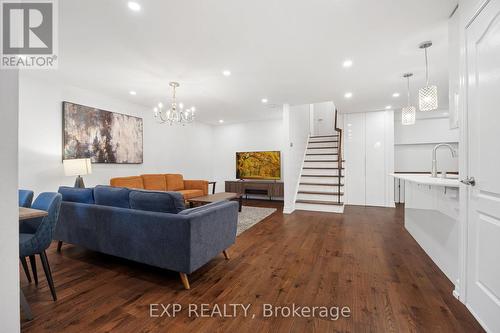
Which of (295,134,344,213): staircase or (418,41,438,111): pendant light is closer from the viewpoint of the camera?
(418,41,438,111): pendant light

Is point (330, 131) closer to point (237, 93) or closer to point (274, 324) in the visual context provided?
point (237, 93)

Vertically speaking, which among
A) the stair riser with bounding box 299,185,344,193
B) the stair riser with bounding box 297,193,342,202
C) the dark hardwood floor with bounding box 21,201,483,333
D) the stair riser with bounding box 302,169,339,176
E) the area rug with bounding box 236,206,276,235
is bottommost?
the dark hardwood floor with bounding box 21,201,483,333

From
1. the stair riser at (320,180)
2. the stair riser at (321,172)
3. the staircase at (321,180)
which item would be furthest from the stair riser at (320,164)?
the stair riser at (320,180)

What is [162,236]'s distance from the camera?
6.66 feet

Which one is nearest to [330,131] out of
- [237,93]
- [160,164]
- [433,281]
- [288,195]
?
[288,195]

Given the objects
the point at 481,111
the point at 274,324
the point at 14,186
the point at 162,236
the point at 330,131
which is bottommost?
the point at 274,324

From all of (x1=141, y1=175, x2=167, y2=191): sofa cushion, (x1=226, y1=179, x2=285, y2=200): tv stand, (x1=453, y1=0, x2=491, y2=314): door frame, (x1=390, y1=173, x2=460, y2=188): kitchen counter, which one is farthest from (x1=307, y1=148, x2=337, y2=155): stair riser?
(x1=453, y1=0, x2=491, y2=314): door frame

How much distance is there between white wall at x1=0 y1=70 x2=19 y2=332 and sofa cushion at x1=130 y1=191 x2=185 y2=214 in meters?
1.07

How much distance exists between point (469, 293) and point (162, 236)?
8.39 feet

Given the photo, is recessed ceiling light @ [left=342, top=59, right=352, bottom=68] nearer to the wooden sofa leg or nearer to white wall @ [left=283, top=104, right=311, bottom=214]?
white wall @ [left=283, top=104, right=311, bottom=214]

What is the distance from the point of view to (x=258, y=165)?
695 centimetres

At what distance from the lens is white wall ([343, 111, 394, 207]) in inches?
221

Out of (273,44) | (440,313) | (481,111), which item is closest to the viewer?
(481,111)

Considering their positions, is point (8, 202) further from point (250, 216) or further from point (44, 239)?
point (250, 216)
